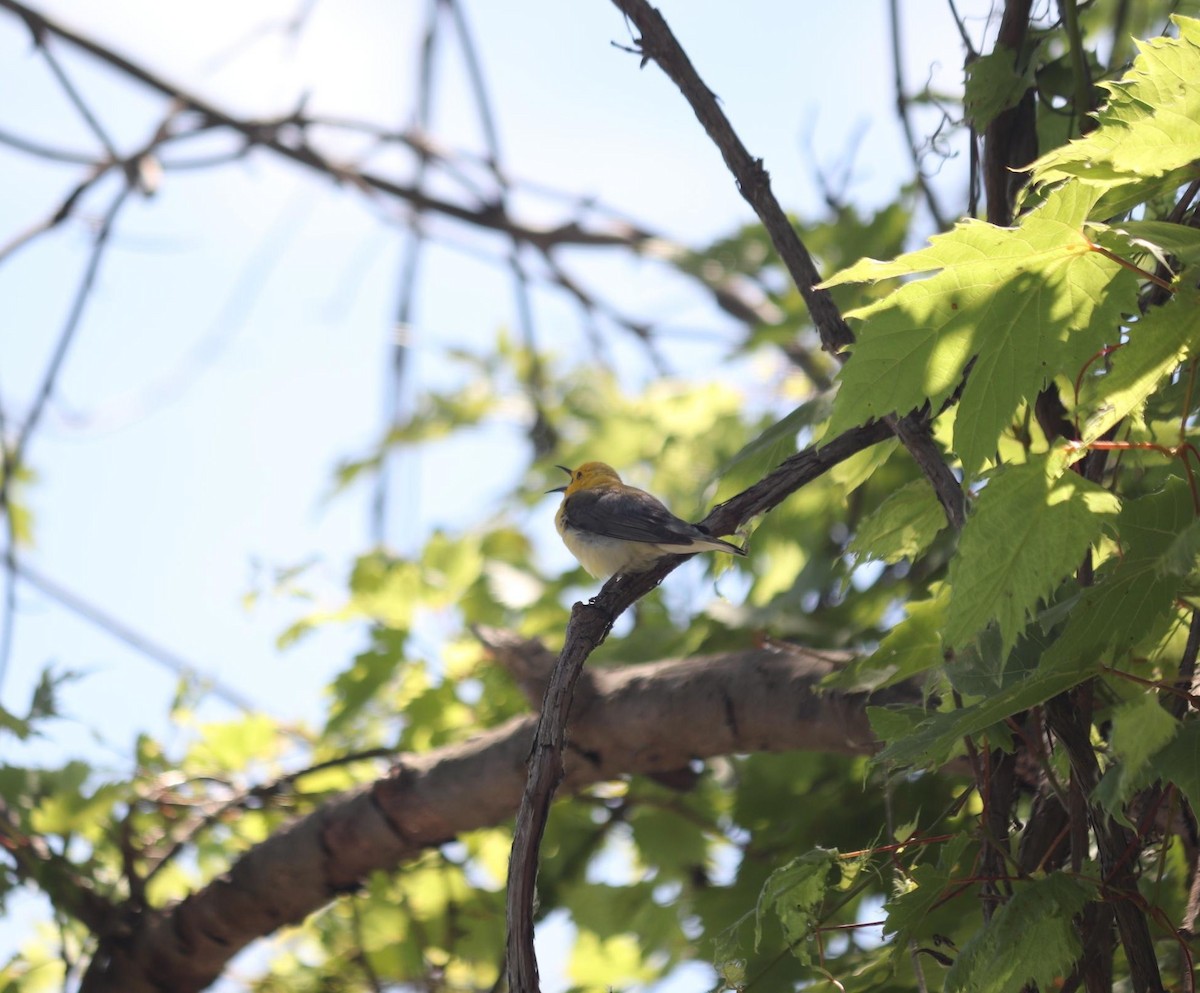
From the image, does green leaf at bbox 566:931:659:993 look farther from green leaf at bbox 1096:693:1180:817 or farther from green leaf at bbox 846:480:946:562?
green leaf at bbox 1096:693:1180:817

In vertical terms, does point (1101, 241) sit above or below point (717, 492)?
below

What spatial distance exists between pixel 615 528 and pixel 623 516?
0.05m

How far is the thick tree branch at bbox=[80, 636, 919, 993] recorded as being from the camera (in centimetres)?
269

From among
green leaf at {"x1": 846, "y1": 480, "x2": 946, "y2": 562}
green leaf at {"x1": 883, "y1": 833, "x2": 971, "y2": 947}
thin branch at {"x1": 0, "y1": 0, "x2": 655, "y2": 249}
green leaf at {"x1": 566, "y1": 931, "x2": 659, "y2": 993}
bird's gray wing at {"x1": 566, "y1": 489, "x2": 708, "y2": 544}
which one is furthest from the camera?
thin branch at {"x1": 0, "y1": 0, "x2": 655, "y2": 249}

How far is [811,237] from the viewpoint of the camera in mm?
4039

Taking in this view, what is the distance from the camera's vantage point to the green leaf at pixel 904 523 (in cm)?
208

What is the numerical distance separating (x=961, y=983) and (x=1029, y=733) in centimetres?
55

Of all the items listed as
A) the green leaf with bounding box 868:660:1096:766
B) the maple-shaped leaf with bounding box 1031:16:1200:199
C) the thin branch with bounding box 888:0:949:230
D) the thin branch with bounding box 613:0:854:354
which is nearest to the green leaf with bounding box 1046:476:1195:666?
the green leaf with bounding box 868:660:1096:766

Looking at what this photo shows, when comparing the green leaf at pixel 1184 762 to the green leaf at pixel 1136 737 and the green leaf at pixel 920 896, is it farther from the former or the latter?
the green leaf at pixel 920 896

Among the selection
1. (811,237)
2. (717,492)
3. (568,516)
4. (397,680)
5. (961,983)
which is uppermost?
(811,237)

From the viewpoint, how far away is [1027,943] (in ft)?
5.13

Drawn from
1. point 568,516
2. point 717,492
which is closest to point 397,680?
point 568,516

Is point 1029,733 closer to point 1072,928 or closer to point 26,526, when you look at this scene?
point 1072,928

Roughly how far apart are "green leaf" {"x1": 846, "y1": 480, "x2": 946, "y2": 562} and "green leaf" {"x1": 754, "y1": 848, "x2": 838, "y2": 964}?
59 centimetres
